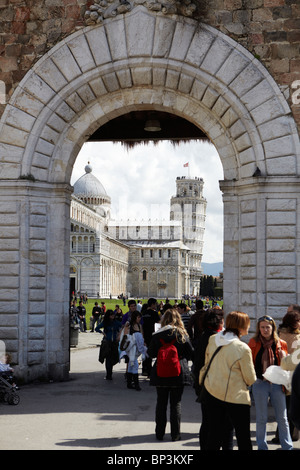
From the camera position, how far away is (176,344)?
7781 millimetres

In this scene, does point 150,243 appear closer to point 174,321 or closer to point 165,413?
point 174,321

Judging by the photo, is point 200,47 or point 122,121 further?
point 122,121

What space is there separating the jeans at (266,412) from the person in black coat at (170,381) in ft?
3.70

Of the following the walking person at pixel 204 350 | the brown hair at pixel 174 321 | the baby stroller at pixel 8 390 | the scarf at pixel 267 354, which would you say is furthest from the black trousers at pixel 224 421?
the baby stroller at pixel 8 390

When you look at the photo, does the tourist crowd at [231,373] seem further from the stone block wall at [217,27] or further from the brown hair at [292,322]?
the stone block wall at [217,27]

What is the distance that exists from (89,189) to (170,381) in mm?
129956

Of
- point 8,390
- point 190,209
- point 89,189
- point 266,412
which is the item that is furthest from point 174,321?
point 190,209

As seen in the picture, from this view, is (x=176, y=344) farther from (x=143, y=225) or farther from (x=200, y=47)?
(x=143, y=225)

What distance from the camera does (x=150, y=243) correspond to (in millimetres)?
137375

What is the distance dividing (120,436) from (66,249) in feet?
16.7

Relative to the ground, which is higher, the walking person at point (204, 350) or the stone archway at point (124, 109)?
the stone archway at point (124, 109)

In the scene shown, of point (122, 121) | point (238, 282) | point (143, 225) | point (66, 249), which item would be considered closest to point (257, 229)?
point (238, 282)

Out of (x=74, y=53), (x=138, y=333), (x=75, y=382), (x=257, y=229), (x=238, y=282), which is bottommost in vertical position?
(x=75, y=382)

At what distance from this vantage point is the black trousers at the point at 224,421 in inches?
234
